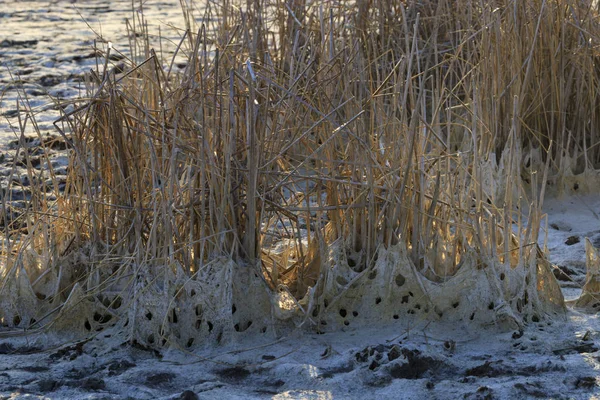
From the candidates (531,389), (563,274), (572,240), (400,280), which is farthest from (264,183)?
(572,240)

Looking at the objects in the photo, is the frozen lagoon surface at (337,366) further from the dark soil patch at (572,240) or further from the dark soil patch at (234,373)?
the dark soil patch at (572,240)

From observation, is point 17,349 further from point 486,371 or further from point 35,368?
point 486,371

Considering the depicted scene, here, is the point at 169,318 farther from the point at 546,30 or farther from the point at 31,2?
the point at 31,2

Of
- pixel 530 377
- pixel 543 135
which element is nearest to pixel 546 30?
pixel 543 135

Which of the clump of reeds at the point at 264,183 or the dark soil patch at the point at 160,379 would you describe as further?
the clump of reeds at the point at 264,183

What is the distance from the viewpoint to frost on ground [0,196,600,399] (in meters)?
1.96

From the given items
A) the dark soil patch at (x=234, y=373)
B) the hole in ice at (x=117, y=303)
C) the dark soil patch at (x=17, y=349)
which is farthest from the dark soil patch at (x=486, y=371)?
the dark soil patch at (x=17, y=349)

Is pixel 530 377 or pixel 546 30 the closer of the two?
pixel 530 377

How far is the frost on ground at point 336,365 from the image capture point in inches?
77.0

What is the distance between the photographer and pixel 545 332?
7.25ft

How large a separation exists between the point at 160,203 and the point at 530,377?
3.05ft

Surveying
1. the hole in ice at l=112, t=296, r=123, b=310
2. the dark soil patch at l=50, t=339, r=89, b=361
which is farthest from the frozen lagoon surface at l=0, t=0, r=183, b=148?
the dark soil patch at l=50, t=339, r=89, b=361

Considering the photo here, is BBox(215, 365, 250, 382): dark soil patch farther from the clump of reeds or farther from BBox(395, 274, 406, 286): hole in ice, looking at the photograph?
BBox(395, 274, 406, 286): hole in ice

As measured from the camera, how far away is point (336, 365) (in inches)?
81.0
